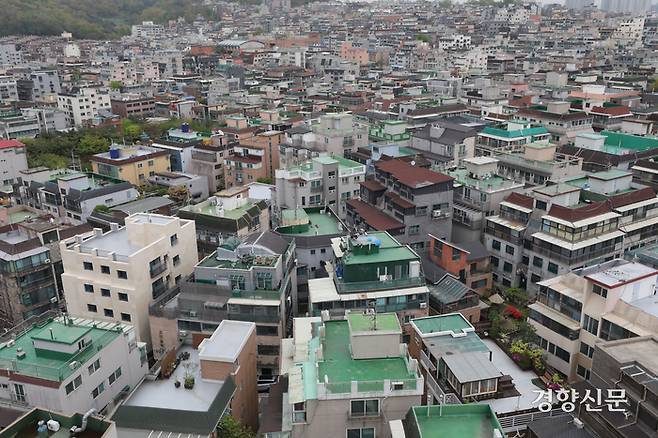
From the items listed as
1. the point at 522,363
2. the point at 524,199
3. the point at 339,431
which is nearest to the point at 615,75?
the point at 524,199

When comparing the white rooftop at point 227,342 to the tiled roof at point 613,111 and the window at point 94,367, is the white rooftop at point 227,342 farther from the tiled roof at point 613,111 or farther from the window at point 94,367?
the tiled roof at point 613,111

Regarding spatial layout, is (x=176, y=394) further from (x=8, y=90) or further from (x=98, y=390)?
(x=8, y=90)

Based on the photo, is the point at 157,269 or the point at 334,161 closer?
the point at 157,269

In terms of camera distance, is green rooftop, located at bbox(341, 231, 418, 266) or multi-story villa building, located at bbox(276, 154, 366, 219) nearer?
green rooftop, located at bbox(341, 231, 418, 266)

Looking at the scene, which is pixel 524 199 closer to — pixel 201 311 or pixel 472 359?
pixel 472 359

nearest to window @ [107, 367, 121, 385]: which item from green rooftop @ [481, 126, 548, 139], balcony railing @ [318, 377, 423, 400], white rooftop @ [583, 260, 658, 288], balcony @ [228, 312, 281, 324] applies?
balcony @ [228, 312, 281, 324]

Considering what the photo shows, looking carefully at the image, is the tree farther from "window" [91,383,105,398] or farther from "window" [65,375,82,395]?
"window" [65,375,82,395]

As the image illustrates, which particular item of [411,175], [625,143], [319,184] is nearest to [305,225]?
[411,175]

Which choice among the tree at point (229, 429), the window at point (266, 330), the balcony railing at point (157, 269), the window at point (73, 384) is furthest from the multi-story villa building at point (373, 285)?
the window at point (73, 384)
